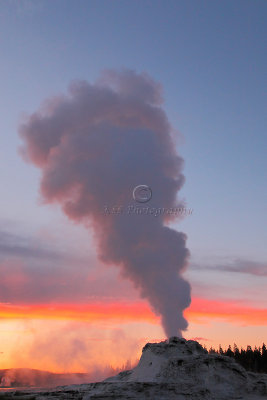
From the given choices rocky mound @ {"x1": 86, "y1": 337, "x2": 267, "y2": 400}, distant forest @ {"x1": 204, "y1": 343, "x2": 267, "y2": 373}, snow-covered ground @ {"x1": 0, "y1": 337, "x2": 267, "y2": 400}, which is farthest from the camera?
distant forest @ {"x1": 204, "y1": 343, "x2": 267, "y2": 373}

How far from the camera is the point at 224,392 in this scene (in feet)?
185

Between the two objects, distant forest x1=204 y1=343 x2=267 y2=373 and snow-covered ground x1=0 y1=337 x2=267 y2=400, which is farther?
distant forest x1=204 y1=343 x2=267 y2=373

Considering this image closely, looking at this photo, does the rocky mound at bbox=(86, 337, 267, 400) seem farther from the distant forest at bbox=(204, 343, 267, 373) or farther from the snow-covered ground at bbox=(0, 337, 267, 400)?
the distant forest at bbox=(204, 343, 267, 373)

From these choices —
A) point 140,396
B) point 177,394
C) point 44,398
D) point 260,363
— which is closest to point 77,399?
point 44,398

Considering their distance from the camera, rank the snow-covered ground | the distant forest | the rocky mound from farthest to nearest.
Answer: the distant forest < the rocky mound < the snow-covered ground

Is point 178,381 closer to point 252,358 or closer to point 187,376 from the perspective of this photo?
point 187,376

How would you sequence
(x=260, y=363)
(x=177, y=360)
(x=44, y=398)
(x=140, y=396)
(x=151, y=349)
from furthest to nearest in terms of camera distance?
1. (x=260, y=363)
2. (x=151, y=349)
3. (x=177, y=360)
4. (x=44, y=398)
5. (x=140, y=396)

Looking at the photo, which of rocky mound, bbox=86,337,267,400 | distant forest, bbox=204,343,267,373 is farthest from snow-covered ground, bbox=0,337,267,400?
distant forest, bbox=204,343,267,373

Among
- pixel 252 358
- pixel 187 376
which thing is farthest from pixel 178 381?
pixel 252 358

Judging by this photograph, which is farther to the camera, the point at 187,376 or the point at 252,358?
the point at 252,358

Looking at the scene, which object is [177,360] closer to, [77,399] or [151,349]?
[151,349]

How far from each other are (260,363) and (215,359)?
86.2 metres

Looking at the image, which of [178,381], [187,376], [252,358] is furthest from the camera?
[252,358]

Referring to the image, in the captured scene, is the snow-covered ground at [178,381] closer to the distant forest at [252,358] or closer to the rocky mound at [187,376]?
the rocky mound at [187,376]
